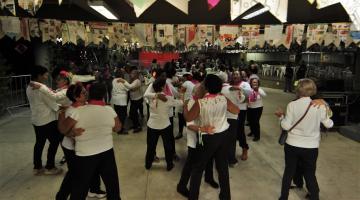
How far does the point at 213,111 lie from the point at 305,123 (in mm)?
1040

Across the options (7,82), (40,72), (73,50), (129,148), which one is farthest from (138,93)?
(73,50)

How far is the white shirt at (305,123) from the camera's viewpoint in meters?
3.46

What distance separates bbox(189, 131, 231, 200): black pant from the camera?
3.59 m

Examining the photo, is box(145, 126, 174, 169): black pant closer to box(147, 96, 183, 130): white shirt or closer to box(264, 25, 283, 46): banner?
box(147, 96, 183, 130): white shirt

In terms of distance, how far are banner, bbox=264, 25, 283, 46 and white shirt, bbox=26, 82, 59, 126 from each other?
19.2ft

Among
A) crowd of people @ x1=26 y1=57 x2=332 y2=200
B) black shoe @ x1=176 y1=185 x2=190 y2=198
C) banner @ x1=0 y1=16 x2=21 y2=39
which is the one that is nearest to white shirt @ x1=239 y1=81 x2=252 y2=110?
crowd of people @ x1=26 y1=57 x2=332 y2=200

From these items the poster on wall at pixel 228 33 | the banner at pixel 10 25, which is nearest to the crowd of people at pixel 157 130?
the banner at pixel 10 25

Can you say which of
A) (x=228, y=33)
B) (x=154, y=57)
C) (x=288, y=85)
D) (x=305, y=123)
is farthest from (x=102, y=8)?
(x=154, y=57)

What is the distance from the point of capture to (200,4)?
262 inches

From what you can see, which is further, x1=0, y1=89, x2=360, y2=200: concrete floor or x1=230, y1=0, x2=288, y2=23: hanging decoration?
x1=0, y1=89, x2=360, y2=200: concrete floor

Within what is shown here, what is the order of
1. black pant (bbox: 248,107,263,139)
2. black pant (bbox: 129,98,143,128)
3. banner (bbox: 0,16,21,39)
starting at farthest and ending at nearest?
black pant (bbox: 129,98,143,128) < banner (bbox: 0,16,21,39) < black pant (bbox: 248,107,263,139)

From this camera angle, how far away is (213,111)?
3598 millimetres

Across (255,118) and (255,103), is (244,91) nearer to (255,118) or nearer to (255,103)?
(255,103)

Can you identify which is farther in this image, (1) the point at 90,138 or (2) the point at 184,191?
(2) the point at 184,191
